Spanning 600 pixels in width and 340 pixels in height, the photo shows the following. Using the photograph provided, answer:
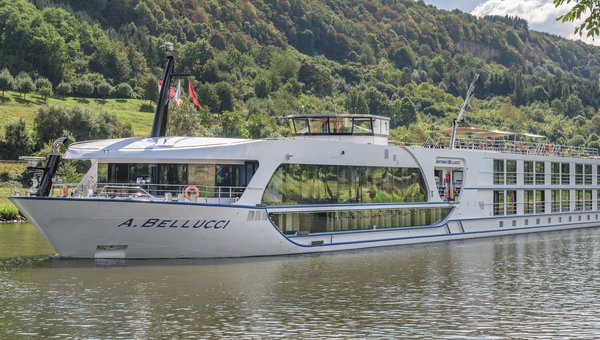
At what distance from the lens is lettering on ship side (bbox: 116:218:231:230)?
1089 inches

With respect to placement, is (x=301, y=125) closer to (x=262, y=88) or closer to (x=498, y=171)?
(x=498, y=171)

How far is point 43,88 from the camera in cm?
10131

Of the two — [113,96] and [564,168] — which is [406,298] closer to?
[564,168]

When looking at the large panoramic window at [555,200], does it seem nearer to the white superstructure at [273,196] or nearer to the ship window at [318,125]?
the white superstructure at [273,196]

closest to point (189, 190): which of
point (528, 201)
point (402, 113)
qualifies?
point (528, 201)

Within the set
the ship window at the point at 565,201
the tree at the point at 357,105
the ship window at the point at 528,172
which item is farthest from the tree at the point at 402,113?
the ship window at the point at 528,172

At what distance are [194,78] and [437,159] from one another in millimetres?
112948

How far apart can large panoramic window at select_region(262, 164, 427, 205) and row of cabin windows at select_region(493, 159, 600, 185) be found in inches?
302

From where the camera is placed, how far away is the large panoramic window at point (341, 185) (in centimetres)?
3155

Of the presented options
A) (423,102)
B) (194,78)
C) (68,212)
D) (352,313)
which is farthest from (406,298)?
(423,102)

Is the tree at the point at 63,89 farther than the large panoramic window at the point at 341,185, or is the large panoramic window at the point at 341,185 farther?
the tree at the point at 63,89

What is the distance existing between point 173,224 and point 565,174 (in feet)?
101

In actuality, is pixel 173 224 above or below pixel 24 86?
below

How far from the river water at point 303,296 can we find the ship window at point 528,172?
13699 millimetres
